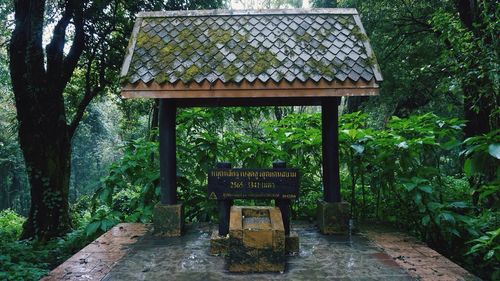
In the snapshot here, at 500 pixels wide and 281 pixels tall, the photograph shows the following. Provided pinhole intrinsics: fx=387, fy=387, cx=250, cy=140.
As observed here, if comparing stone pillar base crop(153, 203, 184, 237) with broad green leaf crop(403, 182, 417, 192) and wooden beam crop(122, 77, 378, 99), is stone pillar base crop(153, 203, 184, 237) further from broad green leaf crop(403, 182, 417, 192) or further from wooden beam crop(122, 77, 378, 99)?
broad green leaf crop(403, 182, 417, 192)

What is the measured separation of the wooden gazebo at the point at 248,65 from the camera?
511 centimetres

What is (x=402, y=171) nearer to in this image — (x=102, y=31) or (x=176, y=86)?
(x=176, y=86)

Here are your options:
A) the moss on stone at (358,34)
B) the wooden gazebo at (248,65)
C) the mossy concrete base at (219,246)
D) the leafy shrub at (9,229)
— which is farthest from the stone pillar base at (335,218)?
the leafy shrub at (9,229)

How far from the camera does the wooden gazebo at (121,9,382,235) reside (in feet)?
16.8

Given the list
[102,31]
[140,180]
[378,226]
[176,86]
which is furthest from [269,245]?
[102,31]

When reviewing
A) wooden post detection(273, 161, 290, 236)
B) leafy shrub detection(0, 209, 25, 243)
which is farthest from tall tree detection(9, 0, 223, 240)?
wooden post detection(273, 161, 290, 236)

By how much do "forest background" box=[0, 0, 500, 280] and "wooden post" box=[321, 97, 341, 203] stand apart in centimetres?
51

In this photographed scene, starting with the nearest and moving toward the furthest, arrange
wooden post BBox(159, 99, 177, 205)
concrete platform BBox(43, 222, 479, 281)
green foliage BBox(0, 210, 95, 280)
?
1. concrete platform BBox(43, 222, 479, 281)
2. green foliage BBox(0, 210, 95, 280)
3. wooden post BBox(159, 99, 177, 205)

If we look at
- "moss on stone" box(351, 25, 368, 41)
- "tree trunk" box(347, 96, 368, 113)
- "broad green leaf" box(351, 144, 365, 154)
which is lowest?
"broad green leaf" box(351, 144, 365, 154)

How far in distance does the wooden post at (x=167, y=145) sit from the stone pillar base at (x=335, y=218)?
245 cm

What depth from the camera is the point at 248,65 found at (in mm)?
5379

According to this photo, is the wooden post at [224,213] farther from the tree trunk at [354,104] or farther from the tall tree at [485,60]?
the tree trunk at [354,104]

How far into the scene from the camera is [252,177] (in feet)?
17.7

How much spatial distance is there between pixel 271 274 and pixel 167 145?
2616mm
